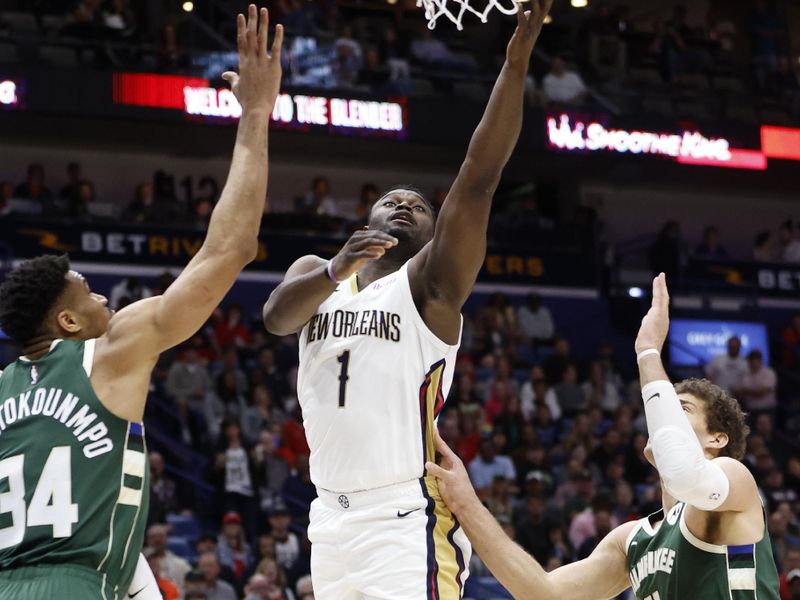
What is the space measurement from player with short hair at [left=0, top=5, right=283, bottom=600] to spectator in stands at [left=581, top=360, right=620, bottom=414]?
46.6ft

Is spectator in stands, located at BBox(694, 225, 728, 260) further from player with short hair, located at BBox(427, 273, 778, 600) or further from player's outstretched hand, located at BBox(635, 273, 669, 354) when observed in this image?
player's outstretched hand, located at BBox(635, 273, 669, 354)

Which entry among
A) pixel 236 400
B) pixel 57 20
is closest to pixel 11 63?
pixel 57 20

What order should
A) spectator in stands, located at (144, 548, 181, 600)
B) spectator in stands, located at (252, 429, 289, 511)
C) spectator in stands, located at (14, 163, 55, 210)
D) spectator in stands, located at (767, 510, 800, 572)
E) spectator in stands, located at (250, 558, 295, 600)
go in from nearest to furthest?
1. spectator in stands, located at (144, 548, 181, 600)
2. spectator in stands, located at (250, 558, 295, 600)
3. spectator in stands, located at (252, 429, 289, 511)
4. spectator in stands, located at (767, 510, 800, 572)
5. spectator in stands, located at (14, 163, 55, 210)

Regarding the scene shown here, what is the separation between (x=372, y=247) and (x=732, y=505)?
5.26 ft

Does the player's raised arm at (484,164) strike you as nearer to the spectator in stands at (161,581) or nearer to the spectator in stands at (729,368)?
the spectator in stands at (161,581)

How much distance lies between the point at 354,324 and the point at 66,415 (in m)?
1.46

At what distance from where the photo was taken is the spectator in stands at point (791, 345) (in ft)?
70.7

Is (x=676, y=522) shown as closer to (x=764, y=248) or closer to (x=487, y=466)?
(x=487, y=466)

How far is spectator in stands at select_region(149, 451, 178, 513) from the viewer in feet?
43.1

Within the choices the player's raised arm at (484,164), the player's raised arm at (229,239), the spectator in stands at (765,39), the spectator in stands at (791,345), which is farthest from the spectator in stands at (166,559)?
the spectator in stands at (765,39)

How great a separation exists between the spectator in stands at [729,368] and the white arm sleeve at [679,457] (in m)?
14.7

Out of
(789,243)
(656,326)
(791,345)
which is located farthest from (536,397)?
(656,326)

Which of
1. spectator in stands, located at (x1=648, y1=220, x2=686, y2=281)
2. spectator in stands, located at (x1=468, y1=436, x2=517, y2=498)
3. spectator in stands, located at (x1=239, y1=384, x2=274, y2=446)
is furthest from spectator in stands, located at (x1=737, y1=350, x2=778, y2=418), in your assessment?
spectator in stands, located at (x1=239, y1=384, x2=274, y2=446)

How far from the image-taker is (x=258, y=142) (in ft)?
14.0
